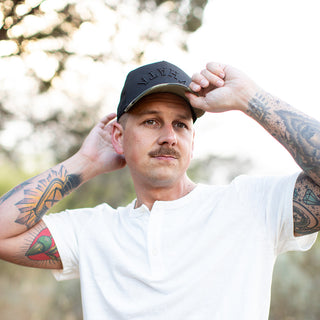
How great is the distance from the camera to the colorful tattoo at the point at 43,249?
2.14 metres

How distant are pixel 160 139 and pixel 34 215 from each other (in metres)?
0.82

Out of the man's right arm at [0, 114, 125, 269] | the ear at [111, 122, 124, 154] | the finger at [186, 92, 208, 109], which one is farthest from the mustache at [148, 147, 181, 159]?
the man's right arm at [0, 114, 125, 269]

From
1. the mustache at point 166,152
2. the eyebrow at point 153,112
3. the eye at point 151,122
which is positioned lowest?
the mustache at point 166,152

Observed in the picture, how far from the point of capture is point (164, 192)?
2146mm

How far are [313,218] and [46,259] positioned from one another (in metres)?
1.41

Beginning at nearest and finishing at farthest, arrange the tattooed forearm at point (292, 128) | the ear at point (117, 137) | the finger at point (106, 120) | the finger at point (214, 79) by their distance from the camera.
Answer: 1. the tattooed forearm at point (292, 128)
2. the finger at point (214, 79)
3. the ear at point (117, 137)
4. the finger at point (106, 120)

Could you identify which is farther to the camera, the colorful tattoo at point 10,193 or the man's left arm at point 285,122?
the colorful tattoo at point 10,193

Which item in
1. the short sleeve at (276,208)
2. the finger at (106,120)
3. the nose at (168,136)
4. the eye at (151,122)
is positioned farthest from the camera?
the finger at (106,120)

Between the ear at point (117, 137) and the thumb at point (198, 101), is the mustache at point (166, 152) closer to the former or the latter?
the thumb at point (198, 101)

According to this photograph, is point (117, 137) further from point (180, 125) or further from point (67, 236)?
point (67, 236)

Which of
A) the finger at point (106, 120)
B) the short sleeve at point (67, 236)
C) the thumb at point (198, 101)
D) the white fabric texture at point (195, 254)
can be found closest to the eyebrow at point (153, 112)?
the thumb at point (198, 101)

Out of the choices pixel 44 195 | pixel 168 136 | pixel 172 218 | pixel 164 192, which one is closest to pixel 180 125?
pixel 168 136

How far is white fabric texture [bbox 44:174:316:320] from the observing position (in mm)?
1705

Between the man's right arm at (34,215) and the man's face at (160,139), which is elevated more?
the man's face at (160,139)
